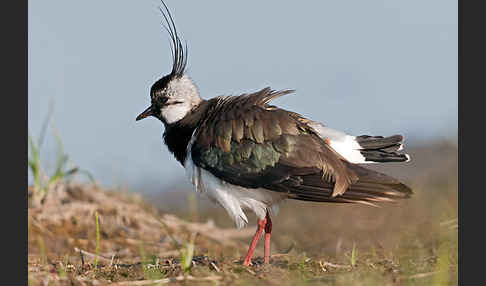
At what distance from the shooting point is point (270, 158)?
543 centimetres

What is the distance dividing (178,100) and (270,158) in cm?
147

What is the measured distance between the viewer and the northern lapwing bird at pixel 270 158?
5246 millimetres

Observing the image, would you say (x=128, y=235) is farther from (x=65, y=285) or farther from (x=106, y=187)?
(x=65, y=285)

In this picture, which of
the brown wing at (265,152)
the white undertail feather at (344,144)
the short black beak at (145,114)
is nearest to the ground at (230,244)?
the brown wing at (265,152)

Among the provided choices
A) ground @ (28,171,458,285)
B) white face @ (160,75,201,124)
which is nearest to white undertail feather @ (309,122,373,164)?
ground @ (28,171,458,285)

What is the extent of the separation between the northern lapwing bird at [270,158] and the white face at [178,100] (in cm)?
22

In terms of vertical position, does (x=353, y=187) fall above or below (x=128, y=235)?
above

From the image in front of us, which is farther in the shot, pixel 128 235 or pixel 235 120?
pixel 128 235

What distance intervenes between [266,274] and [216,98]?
2.19m

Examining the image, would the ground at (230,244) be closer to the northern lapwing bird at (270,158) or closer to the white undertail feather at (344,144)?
the northern lapwing bird at (270,158)

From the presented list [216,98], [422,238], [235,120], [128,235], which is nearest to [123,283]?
[235,120]

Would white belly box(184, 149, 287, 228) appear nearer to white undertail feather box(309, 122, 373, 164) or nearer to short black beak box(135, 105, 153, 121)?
white undertail feather box(309, 122, 373, 164)

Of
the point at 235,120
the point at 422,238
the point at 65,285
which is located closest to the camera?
the point at 65,285

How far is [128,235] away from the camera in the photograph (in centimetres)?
782
